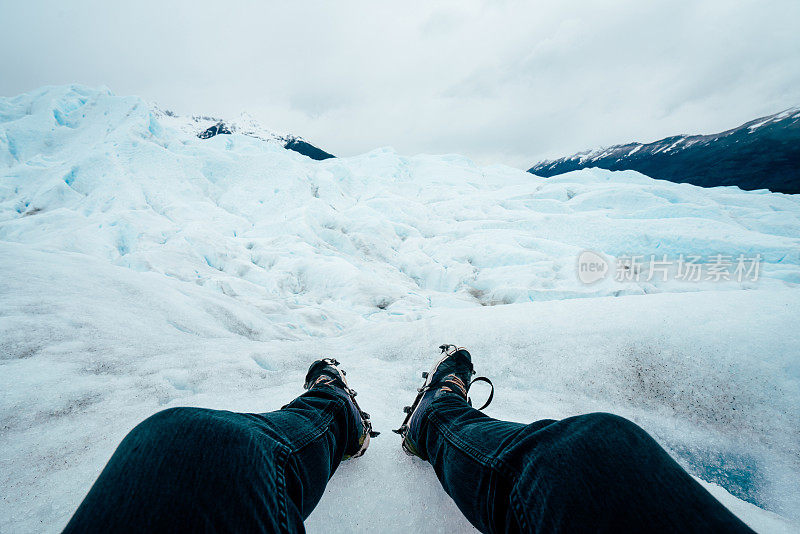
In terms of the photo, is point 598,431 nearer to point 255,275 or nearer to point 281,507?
point 281,507

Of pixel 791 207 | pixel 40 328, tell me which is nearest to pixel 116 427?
pixel 40 328

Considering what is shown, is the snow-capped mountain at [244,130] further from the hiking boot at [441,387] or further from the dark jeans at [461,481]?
the dark jeans at [461,481]

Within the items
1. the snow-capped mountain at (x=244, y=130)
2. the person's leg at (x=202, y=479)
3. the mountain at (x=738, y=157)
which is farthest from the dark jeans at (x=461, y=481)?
the snow-capped mountain at (x=244, y=130)

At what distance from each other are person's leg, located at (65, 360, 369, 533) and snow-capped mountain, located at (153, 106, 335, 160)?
122ft

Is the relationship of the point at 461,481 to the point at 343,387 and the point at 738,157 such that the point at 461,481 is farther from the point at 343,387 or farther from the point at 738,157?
the point at 738,157

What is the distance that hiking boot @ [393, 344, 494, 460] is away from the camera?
1.15 metres

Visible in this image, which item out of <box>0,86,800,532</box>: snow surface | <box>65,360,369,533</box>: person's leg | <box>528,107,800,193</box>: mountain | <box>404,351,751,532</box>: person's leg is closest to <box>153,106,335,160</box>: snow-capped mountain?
<box>0,86,800,532</box>: snow surface

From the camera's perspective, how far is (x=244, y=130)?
4000cm

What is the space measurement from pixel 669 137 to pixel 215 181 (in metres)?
58.3

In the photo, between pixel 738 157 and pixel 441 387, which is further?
pixel 738 157

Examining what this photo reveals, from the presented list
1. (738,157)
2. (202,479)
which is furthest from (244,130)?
(738,157)

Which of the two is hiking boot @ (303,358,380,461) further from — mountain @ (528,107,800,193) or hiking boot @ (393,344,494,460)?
mountain @ (528,107,800,193)

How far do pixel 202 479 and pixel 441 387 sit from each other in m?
0.96

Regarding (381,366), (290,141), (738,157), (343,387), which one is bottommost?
(381,366)
